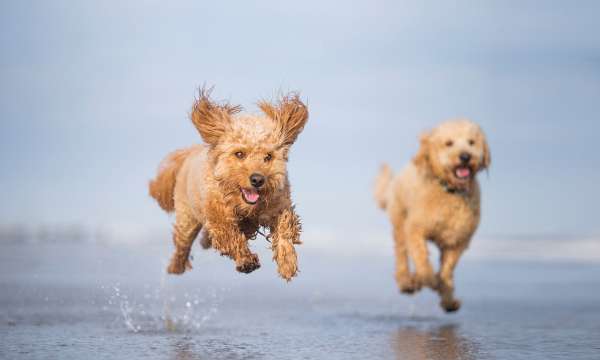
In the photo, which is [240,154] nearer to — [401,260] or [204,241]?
[204,241]

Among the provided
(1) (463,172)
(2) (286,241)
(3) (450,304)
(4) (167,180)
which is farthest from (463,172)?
(2) (286,241)

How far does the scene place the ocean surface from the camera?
8.12m

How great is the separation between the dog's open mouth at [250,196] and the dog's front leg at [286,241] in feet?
0.97

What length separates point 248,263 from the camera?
7.60 m

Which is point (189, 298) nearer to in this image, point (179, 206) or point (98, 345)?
point (179, 206)

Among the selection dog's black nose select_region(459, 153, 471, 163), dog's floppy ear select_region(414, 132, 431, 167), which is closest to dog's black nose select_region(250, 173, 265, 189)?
dog's black nose select_region(459, 153, 471, 163)

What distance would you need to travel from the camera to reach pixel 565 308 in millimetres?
12617

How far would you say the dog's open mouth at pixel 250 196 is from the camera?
7517mm

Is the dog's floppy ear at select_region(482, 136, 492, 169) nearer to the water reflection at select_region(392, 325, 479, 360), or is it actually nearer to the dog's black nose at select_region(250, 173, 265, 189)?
the water reflection at select_region(392, 325, 479, 360)

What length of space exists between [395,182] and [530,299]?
296 cm

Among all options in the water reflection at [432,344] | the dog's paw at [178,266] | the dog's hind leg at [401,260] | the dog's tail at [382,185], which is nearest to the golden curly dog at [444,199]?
the dog's hind leg at [401,260]

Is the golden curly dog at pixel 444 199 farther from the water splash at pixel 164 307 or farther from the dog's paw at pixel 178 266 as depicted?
the dog's paw at pixel 178 266

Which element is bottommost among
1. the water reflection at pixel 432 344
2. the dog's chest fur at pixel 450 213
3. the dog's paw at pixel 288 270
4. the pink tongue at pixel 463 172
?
the water reflection at pixel 432 344

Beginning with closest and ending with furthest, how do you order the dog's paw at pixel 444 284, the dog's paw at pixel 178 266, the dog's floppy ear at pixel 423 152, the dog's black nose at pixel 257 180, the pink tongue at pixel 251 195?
the dog's black nose at pixel 257 180, the pink tongue at pixel 251 195, the dog's paw at pixel 178 266, the dog's floppy ear at pixel 423 152, the dog's paw at pixel 444 284
